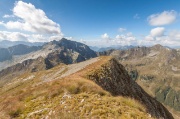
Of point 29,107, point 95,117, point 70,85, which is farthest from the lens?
point 70,85

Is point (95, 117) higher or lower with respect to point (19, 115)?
higher

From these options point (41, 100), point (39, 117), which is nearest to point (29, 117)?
point (39, 117)

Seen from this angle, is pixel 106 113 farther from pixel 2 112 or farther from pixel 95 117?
pixel 2 112

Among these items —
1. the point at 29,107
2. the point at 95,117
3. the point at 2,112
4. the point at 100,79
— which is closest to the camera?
the point at 95,117

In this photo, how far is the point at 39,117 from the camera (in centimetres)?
1744

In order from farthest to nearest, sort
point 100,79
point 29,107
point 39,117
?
point 100,79
point 29,107
point 39,117

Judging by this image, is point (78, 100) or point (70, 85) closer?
point (78, 100)

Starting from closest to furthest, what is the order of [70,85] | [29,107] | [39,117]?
[39,117] < [29,107] < [70,85]

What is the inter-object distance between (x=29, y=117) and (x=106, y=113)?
8.44m

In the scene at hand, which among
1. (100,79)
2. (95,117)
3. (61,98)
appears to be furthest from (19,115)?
(100,79)

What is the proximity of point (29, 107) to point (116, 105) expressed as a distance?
11.2 m

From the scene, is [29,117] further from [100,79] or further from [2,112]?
[100,79]

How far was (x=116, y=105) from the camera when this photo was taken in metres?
20.1

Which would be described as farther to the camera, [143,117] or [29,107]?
[29,107]
